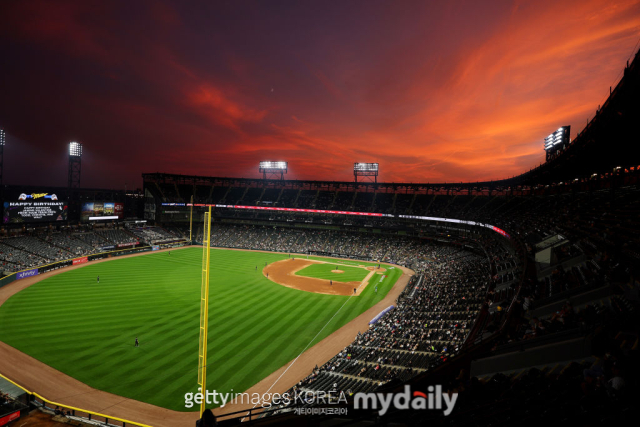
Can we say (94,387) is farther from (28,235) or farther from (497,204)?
(497,204)

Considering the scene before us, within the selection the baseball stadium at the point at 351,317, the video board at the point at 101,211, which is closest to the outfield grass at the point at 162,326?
the baseball stadium at the point at 351,317

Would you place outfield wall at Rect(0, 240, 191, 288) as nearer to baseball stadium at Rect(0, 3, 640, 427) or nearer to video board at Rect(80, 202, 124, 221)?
baseball stadium at Rect(0, 3, 640, 427)

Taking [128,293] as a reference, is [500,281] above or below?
above

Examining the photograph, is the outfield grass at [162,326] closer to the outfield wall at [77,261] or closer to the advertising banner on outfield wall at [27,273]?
the advertising banner on outfield wall at [27,273]

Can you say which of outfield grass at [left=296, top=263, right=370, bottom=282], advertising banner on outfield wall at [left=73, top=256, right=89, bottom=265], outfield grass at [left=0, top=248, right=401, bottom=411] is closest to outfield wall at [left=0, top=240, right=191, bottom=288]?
advertising banner on outfield wall at [left=73, top=256, right=89, bottom=265]

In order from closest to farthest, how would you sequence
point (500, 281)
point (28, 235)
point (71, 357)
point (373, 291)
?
point (71, 357) → point (500, 281) → point (373, 291) → point (28, 235)

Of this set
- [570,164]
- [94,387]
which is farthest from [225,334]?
[570,164]
